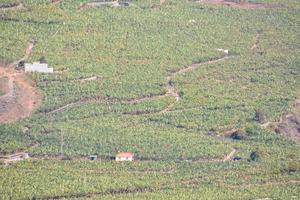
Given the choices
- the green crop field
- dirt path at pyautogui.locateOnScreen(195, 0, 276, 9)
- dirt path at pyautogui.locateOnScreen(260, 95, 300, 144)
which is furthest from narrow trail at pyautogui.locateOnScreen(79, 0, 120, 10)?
dirt path at pyautogui.locateOnScreen(260, 95, 300, 144)

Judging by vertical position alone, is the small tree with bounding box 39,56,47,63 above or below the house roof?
above

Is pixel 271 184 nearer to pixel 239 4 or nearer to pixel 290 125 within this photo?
pixel 290 125

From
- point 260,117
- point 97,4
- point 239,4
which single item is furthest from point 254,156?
point 239,4

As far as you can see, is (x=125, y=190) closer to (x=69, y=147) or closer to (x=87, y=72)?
(x=69, y=147)

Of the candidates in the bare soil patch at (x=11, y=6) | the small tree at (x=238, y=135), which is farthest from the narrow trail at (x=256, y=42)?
the small tree at (x=238, y=135)

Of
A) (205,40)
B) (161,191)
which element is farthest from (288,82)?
(161,191)

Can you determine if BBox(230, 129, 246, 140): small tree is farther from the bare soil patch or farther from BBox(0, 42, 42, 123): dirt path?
the bare soil patch
